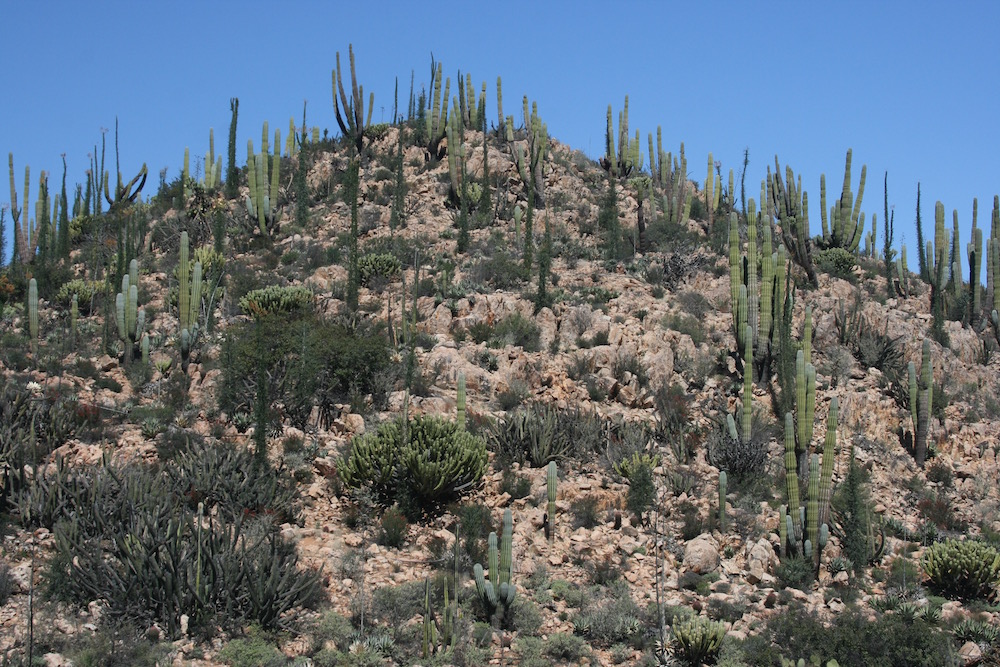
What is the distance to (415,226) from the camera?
870 inches

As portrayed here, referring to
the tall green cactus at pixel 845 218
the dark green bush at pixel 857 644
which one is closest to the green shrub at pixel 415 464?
the dark green bush at pixel 857 644

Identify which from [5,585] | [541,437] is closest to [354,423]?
[541,437]

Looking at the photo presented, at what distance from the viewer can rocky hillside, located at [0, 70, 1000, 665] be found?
348 inches

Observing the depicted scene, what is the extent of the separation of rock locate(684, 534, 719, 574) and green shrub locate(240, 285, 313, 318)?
28.2 ft

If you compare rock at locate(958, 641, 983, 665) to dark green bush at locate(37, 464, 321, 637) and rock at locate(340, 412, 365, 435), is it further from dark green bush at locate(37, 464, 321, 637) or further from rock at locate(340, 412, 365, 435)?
rock at locate(340, 412, 365, 435)

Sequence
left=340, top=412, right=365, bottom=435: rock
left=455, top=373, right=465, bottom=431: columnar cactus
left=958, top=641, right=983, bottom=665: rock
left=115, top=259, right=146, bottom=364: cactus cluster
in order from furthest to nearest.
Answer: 1. left=115, top=259, right=146, bottom=364: cactus cluster
2. left=340, top=412, right=365, bottom=435: rock
3. left=455, top=373, right=465, bottom=431: columnar cactus
4. left=958, top=641, right=983, bottom=665: rock

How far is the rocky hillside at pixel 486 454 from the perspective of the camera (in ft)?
29.0

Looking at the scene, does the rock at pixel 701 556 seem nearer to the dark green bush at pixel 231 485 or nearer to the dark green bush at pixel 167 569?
the dark green bush at pixel 167 569

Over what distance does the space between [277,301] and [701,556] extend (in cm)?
948

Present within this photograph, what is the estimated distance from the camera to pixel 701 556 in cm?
1079

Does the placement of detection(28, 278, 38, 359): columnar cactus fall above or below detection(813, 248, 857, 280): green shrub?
below

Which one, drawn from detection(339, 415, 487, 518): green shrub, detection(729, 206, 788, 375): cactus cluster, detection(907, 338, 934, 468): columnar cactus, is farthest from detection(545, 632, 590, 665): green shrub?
detection(907, 338, 934, 468): columnar cactus

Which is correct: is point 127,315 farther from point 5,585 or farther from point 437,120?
point 437,120

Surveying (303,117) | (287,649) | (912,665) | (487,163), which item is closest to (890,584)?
(912,665)
